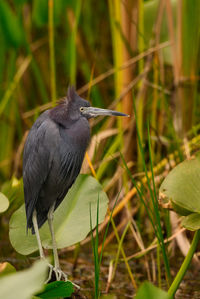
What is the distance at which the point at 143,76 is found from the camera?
2.99 metres

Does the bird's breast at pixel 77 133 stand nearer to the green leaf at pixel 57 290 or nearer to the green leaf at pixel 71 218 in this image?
the green leaf at pixel 71 218

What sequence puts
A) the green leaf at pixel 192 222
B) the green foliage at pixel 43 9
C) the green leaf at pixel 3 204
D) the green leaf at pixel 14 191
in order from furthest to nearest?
the green foliage at pixel 43 9
the green leaf at pixel 14 191
the green leaf at pixel 3 204
the green leaf at pixel 192 222

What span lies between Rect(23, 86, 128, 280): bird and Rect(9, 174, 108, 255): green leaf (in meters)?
0.03

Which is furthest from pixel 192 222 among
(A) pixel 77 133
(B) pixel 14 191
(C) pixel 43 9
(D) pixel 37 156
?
(C) pixel 43 9

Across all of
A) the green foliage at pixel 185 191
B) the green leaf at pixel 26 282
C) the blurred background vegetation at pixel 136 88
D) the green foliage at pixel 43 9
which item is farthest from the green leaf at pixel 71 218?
the green foliage at pixel 43 9

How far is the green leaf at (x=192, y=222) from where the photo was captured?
5.92ft

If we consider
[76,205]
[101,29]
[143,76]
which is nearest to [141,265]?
[76,205]

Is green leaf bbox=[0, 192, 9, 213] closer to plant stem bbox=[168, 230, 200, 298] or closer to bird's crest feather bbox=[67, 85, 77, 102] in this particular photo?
bird's crest feather bbox=[67, 85, 77, 102]

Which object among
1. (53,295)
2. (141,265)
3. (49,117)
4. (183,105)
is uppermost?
(49,117)

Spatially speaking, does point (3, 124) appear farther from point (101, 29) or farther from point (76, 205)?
point (76, 205)

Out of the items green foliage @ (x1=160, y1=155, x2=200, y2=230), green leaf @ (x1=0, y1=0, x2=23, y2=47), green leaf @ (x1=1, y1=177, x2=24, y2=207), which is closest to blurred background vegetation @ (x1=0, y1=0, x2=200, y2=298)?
green leaf @ (x1=0, y1=0, x2=23, y2=47)

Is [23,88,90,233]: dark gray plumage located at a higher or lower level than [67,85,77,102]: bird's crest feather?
lower

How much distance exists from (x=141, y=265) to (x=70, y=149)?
2.78 feet

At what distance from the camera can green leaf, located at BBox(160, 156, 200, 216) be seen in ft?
6.10
